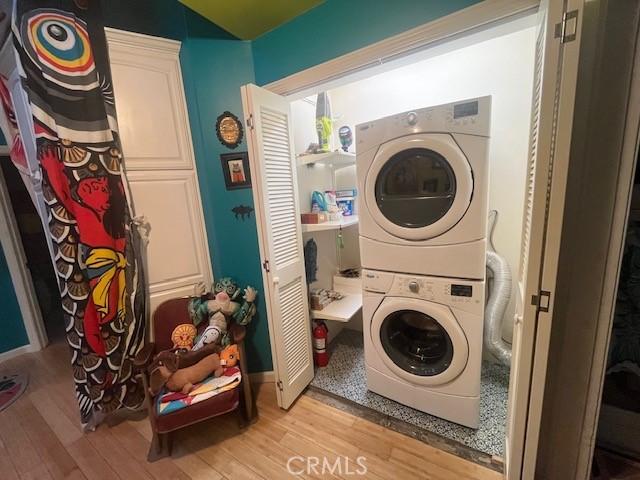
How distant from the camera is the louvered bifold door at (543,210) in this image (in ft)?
2.47

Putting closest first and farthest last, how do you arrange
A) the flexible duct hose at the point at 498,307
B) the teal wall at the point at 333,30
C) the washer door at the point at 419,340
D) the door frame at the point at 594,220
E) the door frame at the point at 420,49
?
1. the door frame at the point at 594,220
2. the door frame at the point at 420,49
3. the teal wall at the point at 333,30
4. the washer door at the point at 419,340
5. the flexible duct hose at the point at 498,307

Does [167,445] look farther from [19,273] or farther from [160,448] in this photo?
[19,273]

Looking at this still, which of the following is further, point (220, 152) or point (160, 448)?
point (220, 152)

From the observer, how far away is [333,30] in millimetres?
1337

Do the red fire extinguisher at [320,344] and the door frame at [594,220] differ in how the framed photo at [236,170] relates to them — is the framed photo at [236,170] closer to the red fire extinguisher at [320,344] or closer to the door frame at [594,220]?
the red fire extinguisher at [320,344]

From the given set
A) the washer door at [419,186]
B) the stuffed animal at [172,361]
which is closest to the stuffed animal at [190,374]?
the stuffed animal at [172,361]

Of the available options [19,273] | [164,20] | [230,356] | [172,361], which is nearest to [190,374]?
[172,361]

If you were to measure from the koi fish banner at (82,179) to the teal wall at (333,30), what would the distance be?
2.99ft

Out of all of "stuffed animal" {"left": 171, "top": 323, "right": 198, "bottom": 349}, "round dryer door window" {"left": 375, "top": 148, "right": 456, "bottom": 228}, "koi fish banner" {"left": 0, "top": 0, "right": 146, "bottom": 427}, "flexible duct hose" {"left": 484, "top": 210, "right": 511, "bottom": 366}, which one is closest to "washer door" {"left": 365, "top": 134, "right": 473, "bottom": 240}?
"round dryer door window" {"left": 375, "top": 148, "right": 456, "bottom": 228}

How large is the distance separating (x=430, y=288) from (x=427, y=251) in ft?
0.66

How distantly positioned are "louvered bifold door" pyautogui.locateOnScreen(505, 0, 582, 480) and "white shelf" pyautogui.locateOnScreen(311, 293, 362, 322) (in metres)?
1.05

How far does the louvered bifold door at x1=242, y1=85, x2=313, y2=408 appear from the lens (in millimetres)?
1417

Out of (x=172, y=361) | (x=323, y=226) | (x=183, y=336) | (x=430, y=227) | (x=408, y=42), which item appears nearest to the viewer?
(x=408, y=42)

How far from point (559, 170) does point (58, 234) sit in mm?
2220
